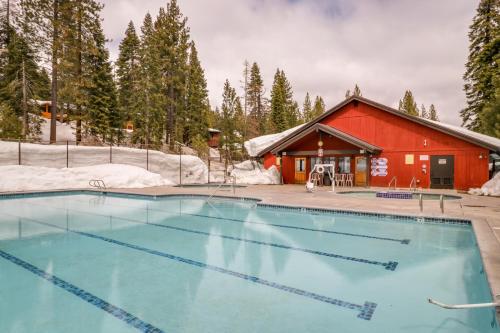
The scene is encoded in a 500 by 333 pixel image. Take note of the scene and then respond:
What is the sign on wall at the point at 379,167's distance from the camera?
1969 cm

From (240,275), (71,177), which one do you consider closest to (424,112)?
(71,177)

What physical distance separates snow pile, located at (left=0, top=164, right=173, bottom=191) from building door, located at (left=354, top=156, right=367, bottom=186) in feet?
42.0

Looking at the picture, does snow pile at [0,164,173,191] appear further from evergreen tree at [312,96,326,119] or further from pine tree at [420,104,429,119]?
pine tree at [420,104,429,119]

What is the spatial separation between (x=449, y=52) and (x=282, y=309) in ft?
115

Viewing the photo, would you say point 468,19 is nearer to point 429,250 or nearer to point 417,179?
point 417,179

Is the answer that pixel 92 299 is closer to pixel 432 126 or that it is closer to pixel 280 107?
pixel 432 126

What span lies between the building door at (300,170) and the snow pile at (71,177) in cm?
939

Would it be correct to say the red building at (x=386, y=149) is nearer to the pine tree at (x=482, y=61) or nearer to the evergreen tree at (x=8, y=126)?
the pine tree at (x=482, y=61)

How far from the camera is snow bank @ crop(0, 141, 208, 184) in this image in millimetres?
17594

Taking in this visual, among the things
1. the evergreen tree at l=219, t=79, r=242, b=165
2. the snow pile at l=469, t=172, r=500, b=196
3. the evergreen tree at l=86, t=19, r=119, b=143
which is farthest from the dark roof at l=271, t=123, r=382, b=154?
the evergreen tree at l=86, t=19, r=119, b=143

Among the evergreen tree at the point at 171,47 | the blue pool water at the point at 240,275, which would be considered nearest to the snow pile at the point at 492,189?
the blue pool water at the point at 240,275

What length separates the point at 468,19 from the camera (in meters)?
29.2

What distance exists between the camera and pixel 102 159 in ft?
67.0

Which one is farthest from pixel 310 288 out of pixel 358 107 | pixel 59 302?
pixel 358 107
